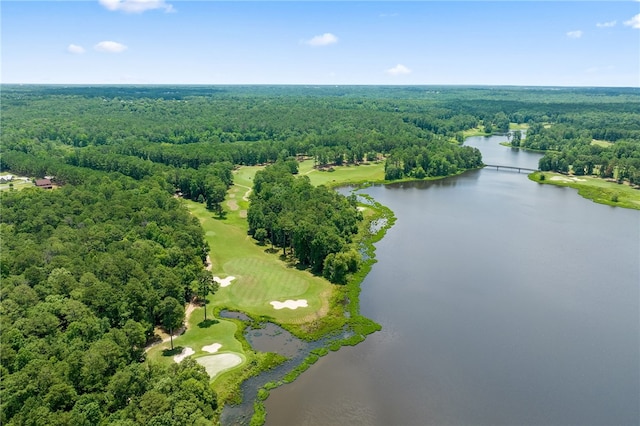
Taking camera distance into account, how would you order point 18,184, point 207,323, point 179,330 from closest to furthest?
1. point 179,330
2. point 207,323
3. point 18,184

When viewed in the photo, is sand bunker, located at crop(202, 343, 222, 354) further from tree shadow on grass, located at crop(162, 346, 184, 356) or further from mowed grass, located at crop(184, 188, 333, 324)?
mowed grass, located at crop(184, 188, 333, 324)

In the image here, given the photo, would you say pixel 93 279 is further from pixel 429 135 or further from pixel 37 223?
pixel 429 135

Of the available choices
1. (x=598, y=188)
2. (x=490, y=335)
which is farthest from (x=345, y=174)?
(x=490, y=335)

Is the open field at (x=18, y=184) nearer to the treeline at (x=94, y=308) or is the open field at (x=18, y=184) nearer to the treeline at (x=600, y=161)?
the treeline at (x=94, y=308)

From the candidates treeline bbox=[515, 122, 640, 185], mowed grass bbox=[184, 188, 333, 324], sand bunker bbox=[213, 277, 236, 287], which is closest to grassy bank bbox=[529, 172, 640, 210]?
treeline bbox=[515, 122, 640, 185]

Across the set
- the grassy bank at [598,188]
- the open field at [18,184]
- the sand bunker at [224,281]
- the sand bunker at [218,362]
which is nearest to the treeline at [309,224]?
the sand bunker at [224,281]

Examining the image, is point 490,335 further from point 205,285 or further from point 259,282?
point 205,285
